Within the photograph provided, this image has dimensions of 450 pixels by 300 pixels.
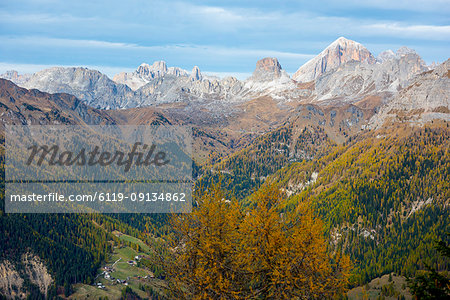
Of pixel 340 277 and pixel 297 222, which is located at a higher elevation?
pixel 297 222

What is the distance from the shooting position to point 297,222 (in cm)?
3216

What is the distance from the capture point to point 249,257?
1128 inches

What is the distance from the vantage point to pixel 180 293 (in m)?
28.8

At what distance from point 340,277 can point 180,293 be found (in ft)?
43.4

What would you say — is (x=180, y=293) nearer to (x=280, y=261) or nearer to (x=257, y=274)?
(x=257, y=274)

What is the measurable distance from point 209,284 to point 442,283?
15.2 m

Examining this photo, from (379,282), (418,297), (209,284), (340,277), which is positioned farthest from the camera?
(379,282)

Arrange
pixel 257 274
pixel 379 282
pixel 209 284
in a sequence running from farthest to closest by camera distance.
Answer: pixel 379 282, pixel 257 274, pixel 209 284

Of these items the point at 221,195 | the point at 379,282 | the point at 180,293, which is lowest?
the point at 379,282

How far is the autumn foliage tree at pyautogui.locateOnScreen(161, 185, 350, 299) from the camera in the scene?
2802 cm

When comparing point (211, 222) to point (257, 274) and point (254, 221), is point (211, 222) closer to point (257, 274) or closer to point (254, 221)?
point (254, 221)

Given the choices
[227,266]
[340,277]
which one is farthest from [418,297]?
[227,266]

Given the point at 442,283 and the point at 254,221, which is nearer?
the point at 442,283

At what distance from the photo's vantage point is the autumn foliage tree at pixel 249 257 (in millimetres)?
28016
